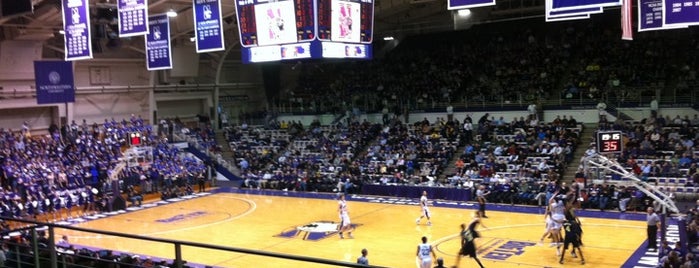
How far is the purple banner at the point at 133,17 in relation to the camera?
18.3m

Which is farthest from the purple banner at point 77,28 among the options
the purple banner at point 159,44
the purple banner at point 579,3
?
the purple banner at point 579,3

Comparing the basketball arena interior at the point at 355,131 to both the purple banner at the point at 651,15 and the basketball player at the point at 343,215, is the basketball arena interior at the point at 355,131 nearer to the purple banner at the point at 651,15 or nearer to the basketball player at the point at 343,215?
the purple banner at the point at 651,15

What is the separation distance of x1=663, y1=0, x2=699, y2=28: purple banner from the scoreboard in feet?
27.4

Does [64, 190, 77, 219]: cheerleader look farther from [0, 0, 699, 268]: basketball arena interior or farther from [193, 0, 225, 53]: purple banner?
[193, 0, 225, 53]: purple banner

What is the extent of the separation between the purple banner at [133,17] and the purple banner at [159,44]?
3.53 metres

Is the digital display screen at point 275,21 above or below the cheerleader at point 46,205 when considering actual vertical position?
above

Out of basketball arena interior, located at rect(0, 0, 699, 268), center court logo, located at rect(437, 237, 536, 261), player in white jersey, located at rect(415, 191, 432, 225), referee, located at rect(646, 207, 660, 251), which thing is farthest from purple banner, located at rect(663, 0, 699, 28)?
player in white jersey, located at rect(415, 191, 432, 225)

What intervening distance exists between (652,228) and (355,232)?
29.0ft

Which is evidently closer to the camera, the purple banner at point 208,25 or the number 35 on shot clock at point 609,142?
the purple banner at point 208,25

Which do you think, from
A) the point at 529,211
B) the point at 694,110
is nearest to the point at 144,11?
the point at 529,211

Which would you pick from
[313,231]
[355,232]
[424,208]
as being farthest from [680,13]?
[313,231]

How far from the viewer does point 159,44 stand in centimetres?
2269

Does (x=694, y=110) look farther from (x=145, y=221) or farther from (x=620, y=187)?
(x=145, y=221)

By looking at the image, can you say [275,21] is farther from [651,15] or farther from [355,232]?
[651,15]
